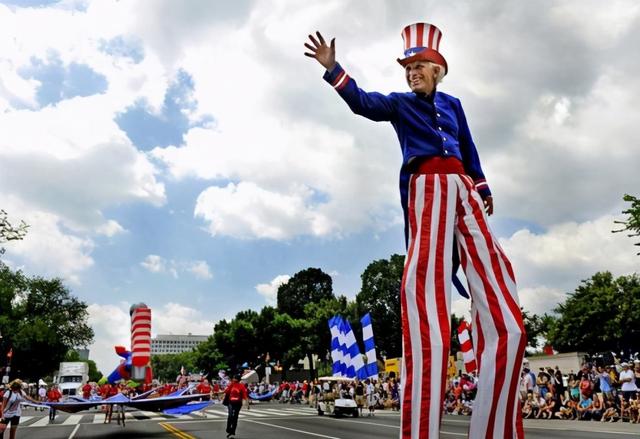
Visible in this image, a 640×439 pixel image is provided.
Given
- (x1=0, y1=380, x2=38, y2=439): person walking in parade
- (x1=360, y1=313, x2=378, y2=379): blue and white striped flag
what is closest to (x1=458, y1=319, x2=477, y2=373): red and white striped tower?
(x1=360, y1=313, x2=378, y2=379): blue and white striped flag

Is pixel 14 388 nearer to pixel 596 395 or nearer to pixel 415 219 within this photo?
pixel 415 219

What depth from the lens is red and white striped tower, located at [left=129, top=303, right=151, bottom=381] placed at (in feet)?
73.2

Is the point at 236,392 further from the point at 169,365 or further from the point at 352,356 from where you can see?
the point at 169,365

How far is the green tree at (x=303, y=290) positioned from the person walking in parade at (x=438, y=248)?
2793 inches

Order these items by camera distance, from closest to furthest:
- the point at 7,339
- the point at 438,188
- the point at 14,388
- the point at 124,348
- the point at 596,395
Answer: the point at 438,188, the point at 14,388, the point at 596,395, the point at 124,348, the point at 7,339

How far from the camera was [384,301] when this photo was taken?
57.3 m

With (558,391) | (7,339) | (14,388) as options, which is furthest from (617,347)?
(7,339)

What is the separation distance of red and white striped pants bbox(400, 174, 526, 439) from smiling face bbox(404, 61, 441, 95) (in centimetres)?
60

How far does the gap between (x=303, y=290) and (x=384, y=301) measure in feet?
64.5

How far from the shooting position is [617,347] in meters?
46.5

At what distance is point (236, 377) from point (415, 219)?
12938 millimetres

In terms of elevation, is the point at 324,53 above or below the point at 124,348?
above

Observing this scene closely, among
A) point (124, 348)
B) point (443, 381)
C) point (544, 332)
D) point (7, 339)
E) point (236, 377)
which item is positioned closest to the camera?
point (443, 381)

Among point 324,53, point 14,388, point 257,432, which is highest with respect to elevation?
point 324,53
